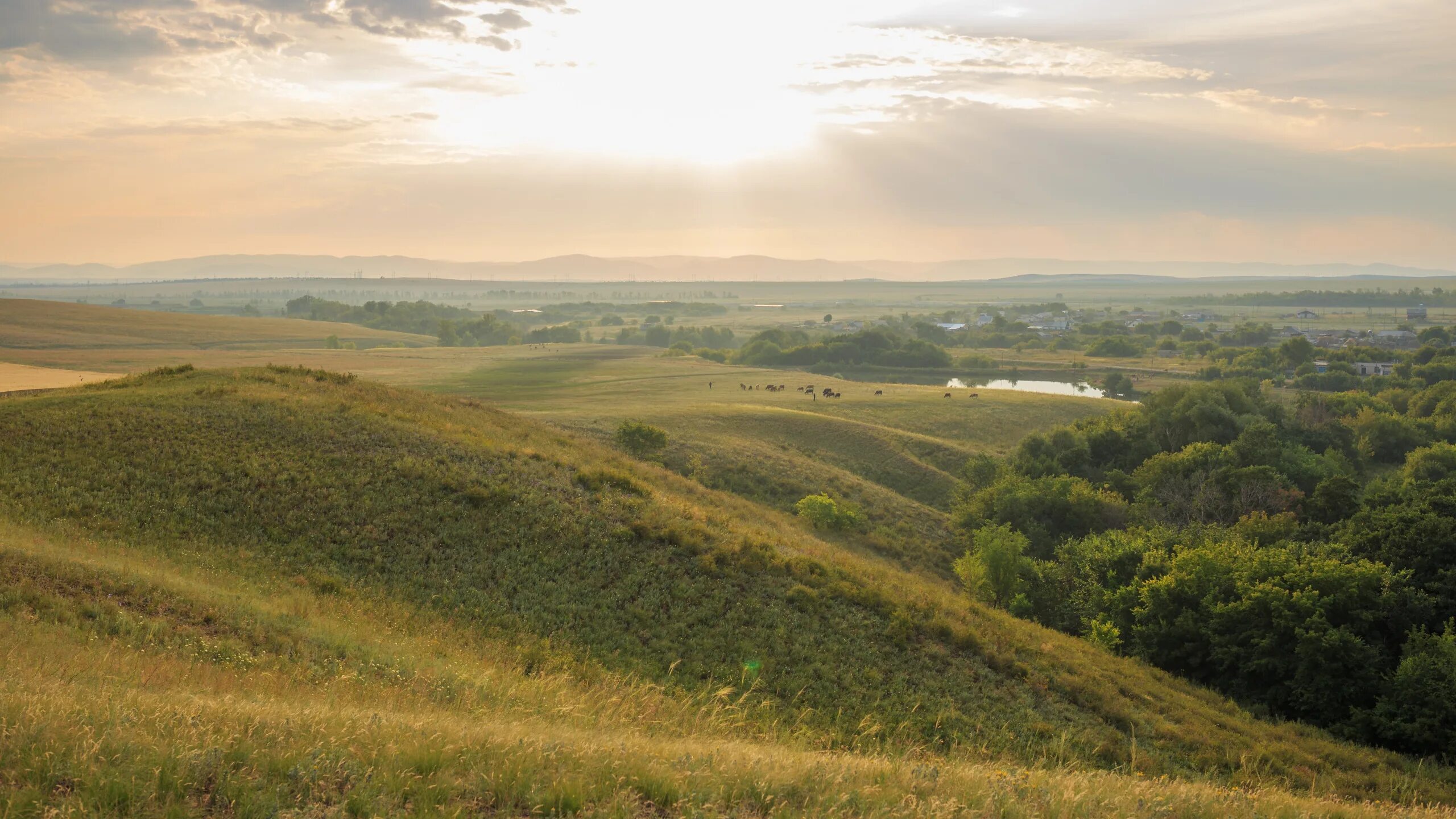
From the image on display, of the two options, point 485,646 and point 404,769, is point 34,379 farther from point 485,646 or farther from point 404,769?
point 404,769

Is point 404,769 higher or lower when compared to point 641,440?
higher

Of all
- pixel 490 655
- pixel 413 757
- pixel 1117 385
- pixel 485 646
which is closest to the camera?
pixel 413 757

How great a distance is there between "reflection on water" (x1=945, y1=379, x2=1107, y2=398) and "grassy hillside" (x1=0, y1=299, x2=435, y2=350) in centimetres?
10498

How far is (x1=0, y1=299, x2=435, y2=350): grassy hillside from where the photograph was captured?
332ft

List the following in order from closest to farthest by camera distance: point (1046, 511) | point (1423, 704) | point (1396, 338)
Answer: point (1423, 704), point (1046, 511), point (1396, 338)

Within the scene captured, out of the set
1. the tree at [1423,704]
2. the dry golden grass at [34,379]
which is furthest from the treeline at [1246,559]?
the dry golden grass at [34,379]

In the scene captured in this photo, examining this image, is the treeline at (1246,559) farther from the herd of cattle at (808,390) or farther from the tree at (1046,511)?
the herd of cattle at (808,390)

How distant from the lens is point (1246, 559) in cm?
2786

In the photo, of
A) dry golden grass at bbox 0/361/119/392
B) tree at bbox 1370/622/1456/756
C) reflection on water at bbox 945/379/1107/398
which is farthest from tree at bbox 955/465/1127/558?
reflection on water at bbox 945/379/1107/398

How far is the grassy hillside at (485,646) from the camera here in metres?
8.21

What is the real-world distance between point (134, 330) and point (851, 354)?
110032 mm

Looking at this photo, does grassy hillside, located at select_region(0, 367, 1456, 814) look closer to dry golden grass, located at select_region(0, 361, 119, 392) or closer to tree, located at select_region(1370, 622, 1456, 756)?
tree, located at select_region(1370, 622, 1456, 756)

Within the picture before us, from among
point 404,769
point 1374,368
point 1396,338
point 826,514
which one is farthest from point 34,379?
point 1396,338

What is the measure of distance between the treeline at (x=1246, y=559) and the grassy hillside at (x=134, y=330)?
108 meters
